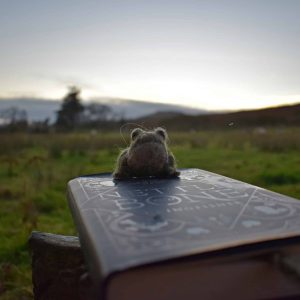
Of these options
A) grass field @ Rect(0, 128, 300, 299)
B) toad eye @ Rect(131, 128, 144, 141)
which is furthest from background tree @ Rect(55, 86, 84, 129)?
toad eye @ Rect(131, 128, 144, 141)

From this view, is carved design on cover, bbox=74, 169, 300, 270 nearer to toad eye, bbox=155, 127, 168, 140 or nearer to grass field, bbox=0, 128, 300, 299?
toad eye, bbox=155, 127, 168, 140

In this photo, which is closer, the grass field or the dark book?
the dark book

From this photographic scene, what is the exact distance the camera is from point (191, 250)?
25.3 inches

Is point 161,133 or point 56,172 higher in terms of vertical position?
point 161,133

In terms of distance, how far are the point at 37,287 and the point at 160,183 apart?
2.50 ft

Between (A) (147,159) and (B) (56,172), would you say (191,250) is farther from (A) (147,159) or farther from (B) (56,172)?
(B) (56,172)

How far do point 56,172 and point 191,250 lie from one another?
508cm

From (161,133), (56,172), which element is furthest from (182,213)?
(56,172)

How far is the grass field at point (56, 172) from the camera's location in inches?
109

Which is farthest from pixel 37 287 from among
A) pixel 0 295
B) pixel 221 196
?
pixel 221 196

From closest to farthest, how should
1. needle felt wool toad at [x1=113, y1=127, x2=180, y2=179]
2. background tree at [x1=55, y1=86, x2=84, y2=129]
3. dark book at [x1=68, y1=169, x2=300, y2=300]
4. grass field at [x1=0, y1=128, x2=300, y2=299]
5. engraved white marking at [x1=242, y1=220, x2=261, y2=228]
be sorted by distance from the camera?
1. dark book at [x1=68, y1=169, x2=300, y2=300]
2. engraved white marking at [x1=242, y1=220, x2=261, y2=228]
3. needle felt wool toad at [x1=113, y1=127, x2=180, y2=179]
4. grass field at [x1=0, y1=128, x2=300, y2=299]
5. background tree at [x1=55, y1=86, x2=84, y2=129]

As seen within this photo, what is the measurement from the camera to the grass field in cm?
278

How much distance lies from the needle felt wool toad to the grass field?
0.40 metres

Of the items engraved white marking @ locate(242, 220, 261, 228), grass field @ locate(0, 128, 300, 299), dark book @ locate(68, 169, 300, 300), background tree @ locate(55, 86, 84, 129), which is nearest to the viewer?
dark book @ locate(68, 169, 300, 300)
